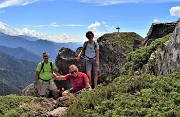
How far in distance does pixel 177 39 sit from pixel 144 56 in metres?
5.17

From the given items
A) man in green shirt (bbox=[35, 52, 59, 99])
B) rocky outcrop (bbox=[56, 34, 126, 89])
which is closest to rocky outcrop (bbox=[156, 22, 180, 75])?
man in green shirt (bbox=[35, 52, 59, 99])

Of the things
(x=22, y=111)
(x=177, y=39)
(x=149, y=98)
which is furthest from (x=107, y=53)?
(x=149, y=98)

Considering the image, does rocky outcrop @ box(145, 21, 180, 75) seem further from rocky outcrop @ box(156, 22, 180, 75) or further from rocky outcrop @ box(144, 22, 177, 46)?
rocky outcrop @ box(144, 22, 177, 46)

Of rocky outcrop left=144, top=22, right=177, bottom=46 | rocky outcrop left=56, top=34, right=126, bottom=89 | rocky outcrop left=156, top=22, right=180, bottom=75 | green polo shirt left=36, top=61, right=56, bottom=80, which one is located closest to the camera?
rocky outcrop left=156, top=22, right=180, bottom=75

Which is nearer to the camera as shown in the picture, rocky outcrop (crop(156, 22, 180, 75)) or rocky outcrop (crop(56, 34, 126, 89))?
rocky outcrop (crop(156, 22, 180, 75))

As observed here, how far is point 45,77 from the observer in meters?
17.9

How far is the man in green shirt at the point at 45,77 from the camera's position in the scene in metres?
17.7

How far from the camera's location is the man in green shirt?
696 inches

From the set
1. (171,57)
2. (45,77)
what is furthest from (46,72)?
(171,57)

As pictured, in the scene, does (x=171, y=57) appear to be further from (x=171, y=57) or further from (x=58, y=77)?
(x=58, y=77)

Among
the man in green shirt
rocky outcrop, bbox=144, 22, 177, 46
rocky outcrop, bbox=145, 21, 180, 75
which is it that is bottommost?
the man in green shirt

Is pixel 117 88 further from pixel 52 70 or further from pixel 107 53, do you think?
pixel 107 53

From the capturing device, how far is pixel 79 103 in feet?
30.3

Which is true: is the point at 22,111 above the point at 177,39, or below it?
below
